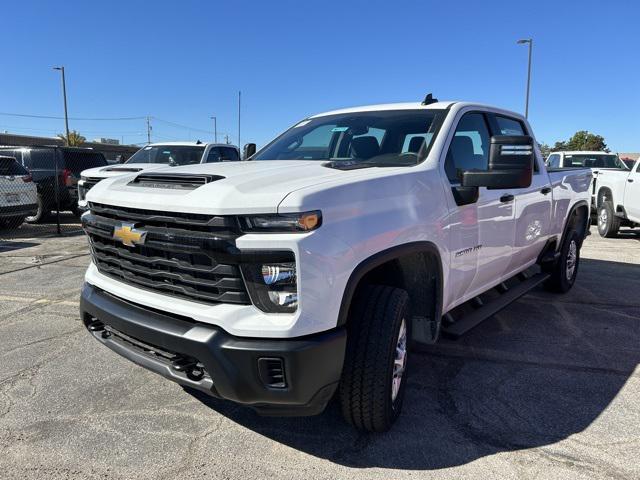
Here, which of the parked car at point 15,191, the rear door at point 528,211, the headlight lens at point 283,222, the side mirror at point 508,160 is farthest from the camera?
the parked car at point 15,191

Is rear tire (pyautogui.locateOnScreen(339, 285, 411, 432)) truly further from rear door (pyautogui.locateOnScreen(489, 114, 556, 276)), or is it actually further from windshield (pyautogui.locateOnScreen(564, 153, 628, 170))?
windshield (pyautogui.locateOnScreen(564, 153, 628, 170))

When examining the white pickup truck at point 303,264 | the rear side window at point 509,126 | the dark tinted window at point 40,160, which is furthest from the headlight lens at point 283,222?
the dark tinted window at point 40,160

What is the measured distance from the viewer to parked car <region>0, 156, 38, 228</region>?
9.83 metres

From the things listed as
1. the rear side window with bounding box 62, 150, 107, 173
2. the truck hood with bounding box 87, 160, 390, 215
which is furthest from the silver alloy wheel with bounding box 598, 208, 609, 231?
the rear side window with bounding box 62, 150, 107, 173

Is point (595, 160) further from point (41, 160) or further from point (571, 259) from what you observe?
point (41, 160)

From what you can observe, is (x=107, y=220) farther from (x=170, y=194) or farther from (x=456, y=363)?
(x=456, y=363)

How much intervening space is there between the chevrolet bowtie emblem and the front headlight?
66 centimetres

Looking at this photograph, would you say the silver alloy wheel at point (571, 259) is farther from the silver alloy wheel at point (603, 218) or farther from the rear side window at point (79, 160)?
the rear side window at point (79, 160)

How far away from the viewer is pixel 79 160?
12312 millimetres

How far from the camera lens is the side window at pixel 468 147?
3391 mm

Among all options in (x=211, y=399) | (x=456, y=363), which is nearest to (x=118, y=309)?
(x=211, y=399)

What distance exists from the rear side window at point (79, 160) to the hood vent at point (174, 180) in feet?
34.2

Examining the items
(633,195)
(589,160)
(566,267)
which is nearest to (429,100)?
(566,267)

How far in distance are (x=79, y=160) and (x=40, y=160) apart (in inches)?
33.0
